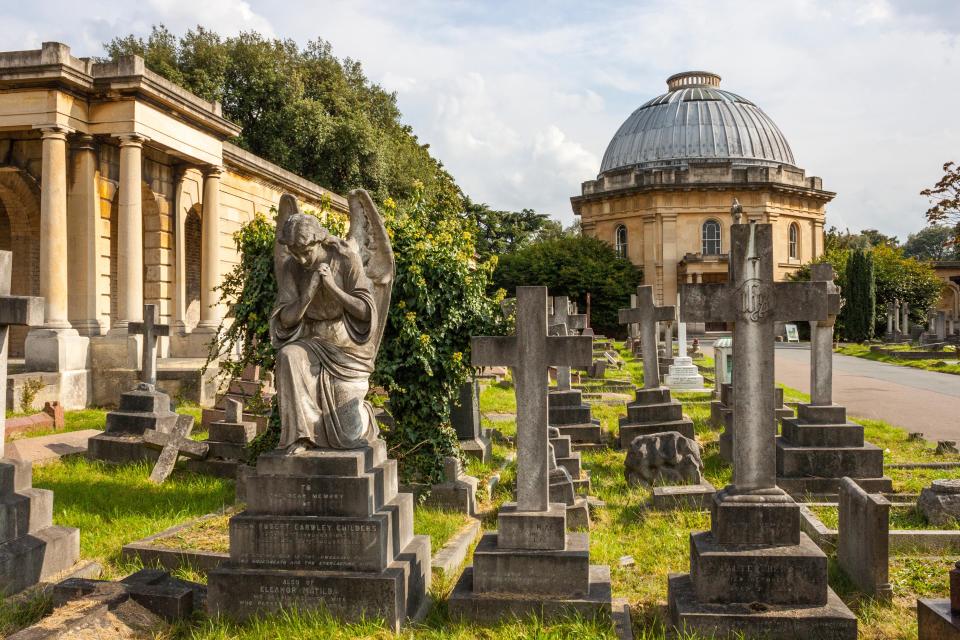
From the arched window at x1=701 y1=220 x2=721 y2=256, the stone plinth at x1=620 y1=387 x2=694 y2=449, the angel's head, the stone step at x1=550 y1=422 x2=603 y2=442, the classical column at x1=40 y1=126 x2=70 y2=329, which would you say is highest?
the arched window at x1=701 y1=220 x2=721 y2=256

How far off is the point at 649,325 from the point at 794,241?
4223 centimetres

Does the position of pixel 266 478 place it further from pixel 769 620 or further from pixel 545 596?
pixel 769 620

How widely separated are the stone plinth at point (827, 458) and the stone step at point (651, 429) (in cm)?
256

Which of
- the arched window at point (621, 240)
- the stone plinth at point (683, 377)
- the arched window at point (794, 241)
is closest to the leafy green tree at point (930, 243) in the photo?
the arched window at point (794, 241)

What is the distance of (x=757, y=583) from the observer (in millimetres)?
4621

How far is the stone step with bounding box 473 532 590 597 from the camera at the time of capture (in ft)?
15.8

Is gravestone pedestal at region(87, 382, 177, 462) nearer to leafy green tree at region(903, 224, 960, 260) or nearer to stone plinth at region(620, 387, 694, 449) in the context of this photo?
stone plinth at region(620, 387, 694, 449)

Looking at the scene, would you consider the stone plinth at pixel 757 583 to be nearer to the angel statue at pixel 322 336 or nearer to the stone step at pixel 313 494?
the stone step at pixel 313 494

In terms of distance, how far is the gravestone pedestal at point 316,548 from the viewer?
15.6 ft

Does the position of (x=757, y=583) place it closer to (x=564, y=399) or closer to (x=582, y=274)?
(x=564, y=399)

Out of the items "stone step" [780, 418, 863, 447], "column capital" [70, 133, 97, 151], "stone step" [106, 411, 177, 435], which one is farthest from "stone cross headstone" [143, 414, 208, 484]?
"column capital" [70, 133, 97, 151]

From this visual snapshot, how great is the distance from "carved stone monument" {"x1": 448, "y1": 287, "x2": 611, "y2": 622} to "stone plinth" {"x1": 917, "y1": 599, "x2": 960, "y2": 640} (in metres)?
1.71

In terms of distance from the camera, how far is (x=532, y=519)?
16.3 feet

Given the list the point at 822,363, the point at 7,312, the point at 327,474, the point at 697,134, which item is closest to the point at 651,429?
the point at 822,363
